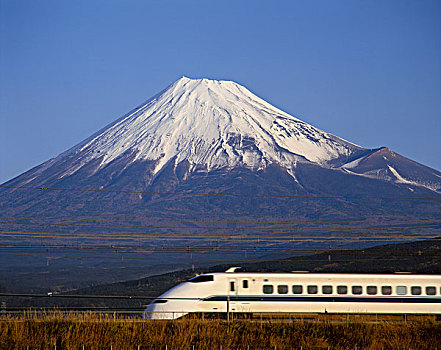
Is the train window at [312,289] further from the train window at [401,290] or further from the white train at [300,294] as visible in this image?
the train window at [401,290]

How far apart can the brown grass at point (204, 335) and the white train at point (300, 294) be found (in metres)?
7.81

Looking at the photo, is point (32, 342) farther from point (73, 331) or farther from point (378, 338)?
point (378, 338)

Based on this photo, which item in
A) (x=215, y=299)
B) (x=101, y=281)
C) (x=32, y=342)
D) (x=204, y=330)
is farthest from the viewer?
(x=101, y=281)

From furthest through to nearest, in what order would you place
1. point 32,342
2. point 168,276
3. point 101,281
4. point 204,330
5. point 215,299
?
point 101,281 → point 168,276 → point 215,299 → point 204,330 → point 32,342

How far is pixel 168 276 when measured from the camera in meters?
179

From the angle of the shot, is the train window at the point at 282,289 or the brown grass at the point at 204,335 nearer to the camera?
the brown grass at the point at 204,335

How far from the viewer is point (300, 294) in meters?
51.3

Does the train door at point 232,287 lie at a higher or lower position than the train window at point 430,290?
higher

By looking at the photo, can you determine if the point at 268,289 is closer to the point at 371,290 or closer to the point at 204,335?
the point at 371,290

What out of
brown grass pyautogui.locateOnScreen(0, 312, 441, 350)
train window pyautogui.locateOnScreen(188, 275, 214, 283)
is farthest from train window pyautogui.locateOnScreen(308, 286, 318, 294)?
brown grass pyautogui.locateOnScreen(0, 312, 441, 350)

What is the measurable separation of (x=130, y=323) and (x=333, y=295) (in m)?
17.0

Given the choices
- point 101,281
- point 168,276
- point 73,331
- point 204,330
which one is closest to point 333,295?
point 204,330

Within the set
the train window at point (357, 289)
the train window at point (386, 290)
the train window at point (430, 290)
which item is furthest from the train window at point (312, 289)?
the train window at point (430, 290)

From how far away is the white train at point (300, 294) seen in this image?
50.2 meters
